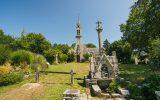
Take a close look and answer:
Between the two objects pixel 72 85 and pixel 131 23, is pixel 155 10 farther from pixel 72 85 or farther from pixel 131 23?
pixel 131 23

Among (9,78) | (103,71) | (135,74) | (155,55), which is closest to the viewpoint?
(9,78)

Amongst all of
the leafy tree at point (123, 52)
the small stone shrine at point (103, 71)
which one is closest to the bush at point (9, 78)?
the small stone shrine at point (103, 71)

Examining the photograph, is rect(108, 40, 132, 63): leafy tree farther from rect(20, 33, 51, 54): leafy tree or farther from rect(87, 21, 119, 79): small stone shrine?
rect(87, 21, 119, 79): small stone shrine

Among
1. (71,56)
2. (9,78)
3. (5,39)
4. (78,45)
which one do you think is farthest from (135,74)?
(5,39)

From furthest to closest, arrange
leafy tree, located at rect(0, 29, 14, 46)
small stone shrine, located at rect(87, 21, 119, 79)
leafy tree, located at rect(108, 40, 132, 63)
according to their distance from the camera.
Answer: leafy tree, located at rect(0, 29, 14, 46)
leafy tree, located at rect(108, 40, 132, 63)
small stone shrine, located at rect(87, 21, 119, 79)

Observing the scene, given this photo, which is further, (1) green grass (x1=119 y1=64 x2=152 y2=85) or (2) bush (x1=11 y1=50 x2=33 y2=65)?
(2) bush (x1=11 y1=50 x2=33 y2=65)

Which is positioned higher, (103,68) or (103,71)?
(103,68)

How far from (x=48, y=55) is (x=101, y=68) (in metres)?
34.2

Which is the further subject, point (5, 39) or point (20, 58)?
point (5, 39)

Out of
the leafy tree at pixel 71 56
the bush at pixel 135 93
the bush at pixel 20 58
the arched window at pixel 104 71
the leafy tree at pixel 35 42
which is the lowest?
the bush at pixel 135 93

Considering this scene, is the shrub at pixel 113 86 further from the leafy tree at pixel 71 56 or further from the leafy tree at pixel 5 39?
the leafy tree at pixel 5 39

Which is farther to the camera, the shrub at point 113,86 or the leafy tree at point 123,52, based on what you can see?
the leafy tree at point 123,52

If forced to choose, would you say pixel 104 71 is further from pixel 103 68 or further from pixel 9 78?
pixel 9 78

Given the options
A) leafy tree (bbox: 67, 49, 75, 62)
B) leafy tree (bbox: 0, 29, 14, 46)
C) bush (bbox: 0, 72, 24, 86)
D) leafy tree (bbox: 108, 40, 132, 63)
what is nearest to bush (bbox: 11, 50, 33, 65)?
bush (bbox: 0, 72, 24, 86)
